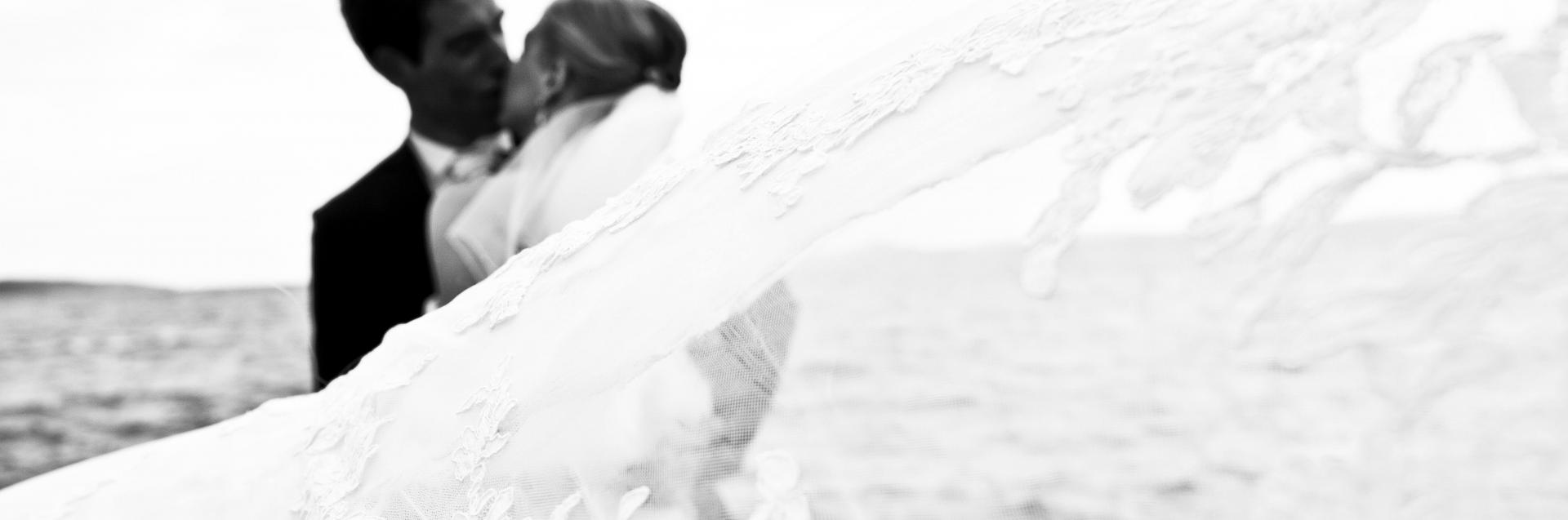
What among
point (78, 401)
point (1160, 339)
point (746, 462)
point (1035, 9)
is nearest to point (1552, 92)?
point (1160, 339)

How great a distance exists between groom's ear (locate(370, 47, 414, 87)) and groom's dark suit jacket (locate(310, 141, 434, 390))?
0.51 ft

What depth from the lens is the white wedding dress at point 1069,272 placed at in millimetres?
779

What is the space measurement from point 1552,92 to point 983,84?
1.34 feet

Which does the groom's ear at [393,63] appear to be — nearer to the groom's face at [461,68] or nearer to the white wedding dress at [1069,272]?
the groom's face at [461,68]

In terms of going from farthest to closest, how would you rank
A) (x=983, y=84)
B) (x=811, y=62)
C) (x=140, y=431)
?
(x=140, y=431), (x=811, y=62), (x=983, y=84)

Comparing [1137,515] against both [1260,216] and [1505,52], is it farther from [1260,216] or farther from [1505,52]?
[1505,52]

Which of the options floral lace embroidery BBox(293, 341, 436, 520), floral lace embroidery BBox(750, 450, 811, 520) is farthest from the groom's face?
floral lace embroidery BBox(750, 450, 811, 520)

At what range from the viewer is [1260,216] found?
2.69 ft

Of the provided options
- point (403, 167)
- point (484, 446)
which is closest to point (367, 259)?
point (403, 167)

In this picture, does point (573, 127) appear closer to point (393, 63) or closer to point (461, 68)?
point (461, 68)

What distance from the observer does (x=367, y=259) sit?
2588 mm

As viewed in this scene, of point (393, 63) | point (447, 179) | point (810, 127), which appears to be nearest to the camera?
point (810, 127)

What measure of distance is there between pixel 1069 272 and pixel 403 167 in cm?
208

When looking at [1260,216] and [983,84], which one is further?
[983,84]
